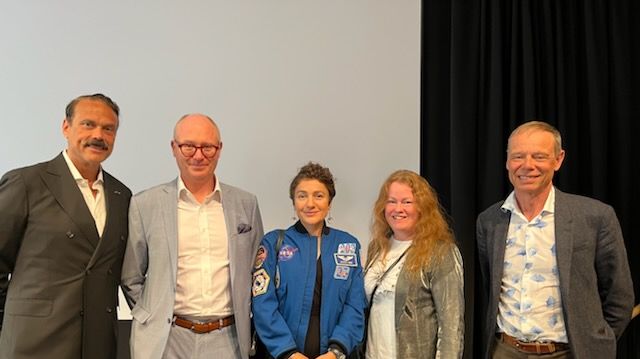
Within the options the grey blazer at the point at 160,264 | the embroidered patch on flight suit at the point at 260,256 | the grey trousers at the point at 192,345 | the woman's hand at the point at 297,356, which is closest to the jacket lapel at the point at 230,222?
the grey blazer at the point at 160,264

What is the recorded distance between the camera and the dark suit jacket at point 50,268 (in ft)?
6.20

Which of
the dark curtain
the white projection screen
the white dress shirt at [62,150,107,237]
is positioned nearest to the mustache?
the white dress shirt at [62,150,107,237]

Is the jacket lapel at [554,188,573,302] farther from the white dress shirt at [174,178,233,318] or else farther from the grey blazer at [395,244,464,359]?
the white dress shirt at [174,178,233,318]

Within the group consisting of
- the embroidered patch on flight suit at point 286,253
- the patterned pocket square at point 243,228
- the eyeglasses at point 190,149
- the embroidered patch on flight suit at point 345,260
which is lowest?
the embroidered patch on flight suit at point 345,260

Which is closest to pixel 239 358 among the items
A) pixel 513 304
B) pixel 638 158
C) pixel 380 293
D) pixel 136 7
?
pixel 380 293

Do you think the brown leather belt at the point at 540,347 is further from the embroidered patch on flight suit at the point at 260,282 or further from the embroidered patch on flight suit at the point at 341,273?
the embroidered patch on flight suit at the point at 260,282

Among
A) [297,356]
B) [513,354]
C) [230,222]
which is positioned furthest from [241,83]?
[513,354]

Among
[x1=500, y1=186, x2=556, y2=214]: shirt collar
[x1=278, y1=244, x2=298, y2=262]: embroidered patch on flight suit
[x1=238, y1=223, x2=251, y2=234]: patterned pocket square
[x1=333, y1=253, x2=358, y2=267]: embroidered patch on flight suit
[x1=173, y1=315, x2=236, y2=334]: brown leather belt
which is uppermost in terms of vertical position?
[x1=500, y1=186, x2=556, y2=214]: shirt collar

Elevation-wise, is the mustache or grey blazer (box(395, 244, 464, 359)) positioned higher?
the mustache

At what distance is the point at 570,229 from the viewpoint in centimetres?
204

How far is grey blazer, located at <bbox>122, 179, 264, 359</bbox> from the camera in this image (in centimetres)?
203

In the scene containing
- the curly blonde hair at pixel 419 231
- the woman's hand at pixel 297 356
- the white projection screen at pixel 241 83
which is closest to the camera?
the woman's hand at pixel 297 356

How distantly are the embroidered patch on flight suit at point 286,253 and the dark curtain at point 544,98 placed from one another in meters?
1.06

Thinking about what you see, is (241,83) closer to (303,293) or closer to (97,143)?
(97,143)
